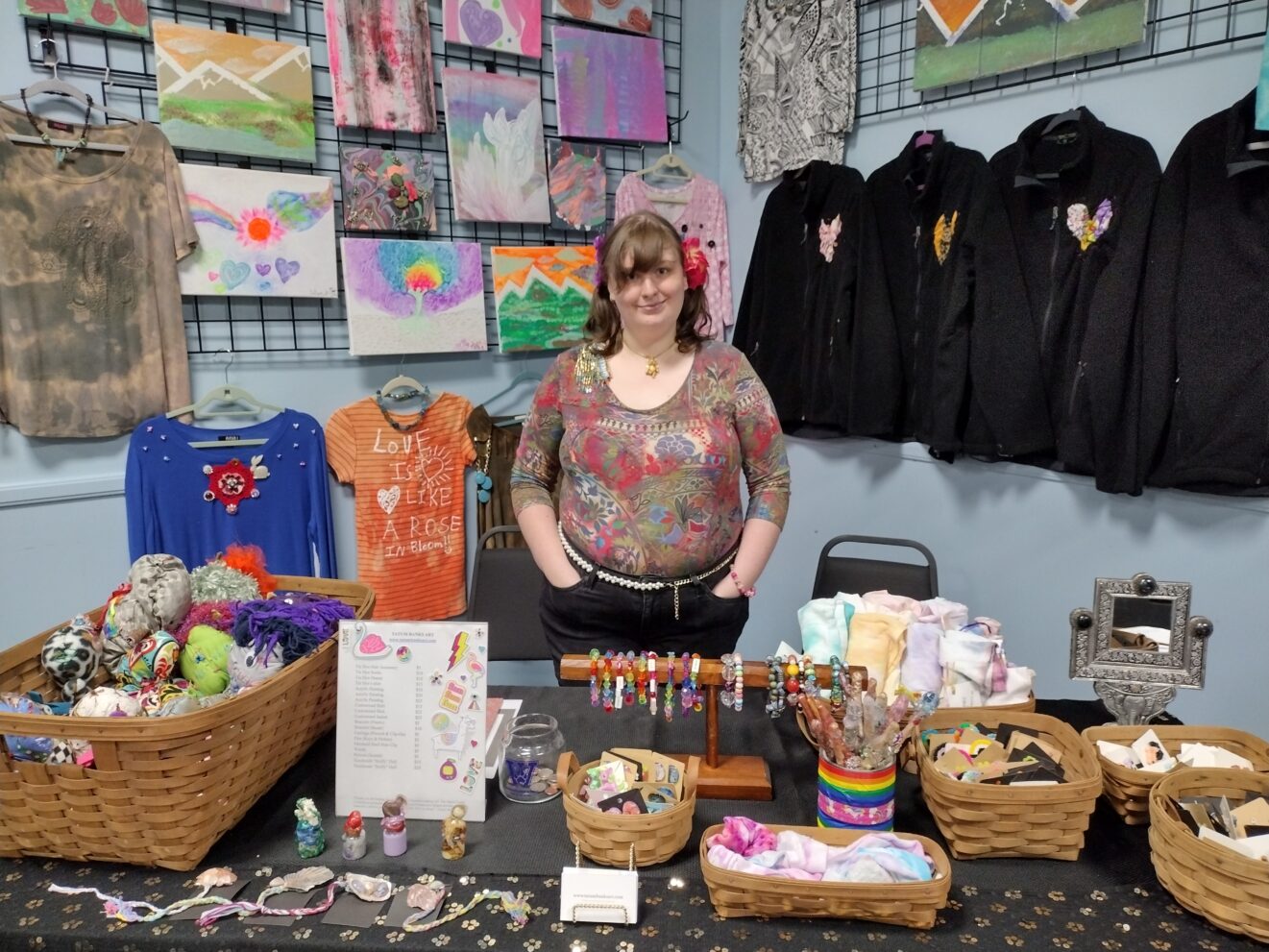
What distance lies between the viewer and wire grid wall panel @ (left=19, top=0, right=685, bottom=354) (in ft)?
7.14

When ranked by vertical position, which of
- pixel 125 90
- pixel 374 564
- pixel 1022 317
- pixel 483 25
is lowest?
pixel 374 564

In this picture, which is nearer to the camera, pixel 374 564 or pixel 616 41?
pixel 374 564

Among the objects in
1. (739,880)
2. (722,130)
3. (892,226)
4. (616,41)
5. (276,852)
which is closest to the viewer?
(739,880)

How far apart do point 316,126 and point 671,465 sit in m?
1.76

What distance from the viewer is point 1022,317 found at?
2.17 metres

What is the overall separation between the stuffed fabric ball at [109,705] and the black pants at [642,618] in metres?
0.66

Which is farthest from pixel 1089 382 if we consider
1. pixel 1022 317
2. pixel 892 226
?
pixel 892 226

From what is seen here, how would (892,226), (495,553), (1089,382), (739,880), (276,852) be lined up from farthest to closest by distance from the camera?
(892,226) < (495,553) < (1089,382) < (276,852) < (739,880)

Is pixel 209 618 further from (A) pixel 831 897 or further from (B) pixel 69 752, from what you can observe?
(A) pixel 831 897

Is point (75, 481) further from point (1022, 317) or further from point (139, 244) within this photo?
point (1022, 317)

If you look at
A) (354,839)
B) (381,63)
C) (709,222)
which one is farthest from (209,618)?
(709,222)

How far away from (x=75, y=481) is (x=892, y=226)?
2373mm

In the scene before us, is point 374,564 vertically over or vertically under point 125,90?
under

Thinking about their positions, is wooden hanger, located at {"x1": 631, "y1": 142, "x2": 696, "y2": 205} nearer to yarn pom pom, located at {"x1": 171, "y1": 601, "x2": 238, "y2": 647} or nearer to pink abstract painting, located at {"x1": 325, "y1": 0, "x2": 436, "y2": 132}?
pink abstract painting, located at {"x1": 325, "y1": 0, "x2": 436, "y2": 132}
